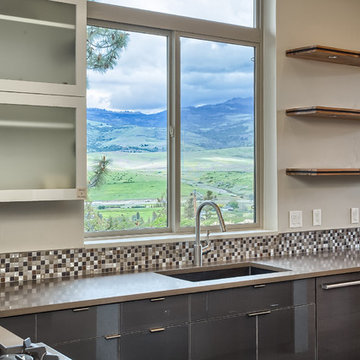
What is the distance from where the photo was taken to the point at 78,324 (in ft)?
8.49

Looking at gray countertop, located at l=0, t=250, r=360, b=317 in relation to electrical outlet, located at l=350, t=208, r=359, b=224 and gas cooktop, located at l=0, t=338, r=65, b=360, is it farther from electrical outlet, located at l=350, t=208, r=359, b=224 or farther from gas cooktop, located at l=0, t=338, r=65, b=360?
gas cooktop, located at l=0, t=338, r=65, b=360

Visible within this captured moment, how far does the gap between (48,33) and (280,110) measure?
1688mm

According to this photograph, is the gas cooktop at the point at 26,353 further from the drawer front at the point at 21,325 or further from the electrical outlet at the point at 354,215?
the electrical outlet at the point at 354,215

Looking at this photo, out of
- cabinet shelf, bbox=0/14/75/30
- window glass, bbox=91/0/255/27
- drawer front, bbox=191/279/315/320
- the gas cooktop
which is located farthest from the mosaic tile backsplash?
the gas cooktop

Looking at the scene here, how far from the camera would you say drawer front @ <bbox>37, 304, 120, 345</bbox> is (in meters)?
2.50

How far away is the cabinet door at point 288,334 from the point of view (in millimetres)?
3146

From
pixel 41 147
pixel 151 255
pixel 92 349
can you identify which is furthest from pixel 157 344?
pixel 41 147

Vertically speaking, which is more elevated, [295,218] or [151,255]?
[295,218]

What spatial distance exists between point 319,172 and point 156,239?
3.90ft

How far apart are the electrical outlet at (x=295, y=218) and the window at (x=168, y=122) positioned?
23cm

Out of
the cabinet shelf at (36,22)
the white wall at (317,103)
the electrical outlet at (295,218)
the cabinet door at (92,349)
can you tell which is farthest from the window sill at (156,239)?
the cabinet shelf at (36,22)

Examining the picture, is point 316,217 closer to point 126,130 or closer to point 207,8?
point 126,130

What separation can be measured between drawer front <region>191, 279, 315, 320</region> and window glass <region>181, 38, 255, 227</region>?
2.63 ft

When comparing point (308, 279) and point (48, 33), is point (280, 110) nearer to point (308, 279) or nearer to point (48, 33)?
point (308, 279)
